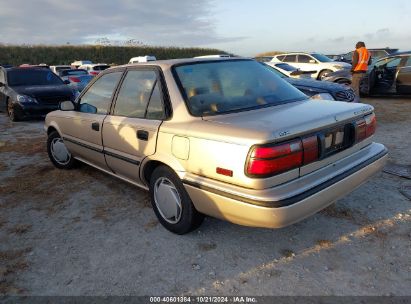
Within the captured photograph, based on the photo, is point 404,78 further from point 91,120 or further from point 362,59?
point 91,120

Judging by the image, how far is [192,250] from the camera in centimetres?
316

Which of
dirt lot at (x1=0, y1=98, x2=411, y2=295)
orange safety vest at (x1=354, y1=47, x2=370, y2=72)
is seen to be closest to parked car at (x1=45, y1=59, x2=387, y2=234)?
dirt lot at (x1=0, y1=98, x2=411, y2=295)

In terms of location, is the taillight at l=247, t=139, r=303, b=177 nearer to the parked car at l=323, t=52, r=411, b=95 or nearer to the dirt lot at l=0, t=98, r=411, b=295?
the dirt lot at l=0, t=98, r=411, b=295

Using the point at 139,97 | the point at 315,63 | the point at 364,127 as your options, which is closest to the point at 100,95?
the point at 139,97

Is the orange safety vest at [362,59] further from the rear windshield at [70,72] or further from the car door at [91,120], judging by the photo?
the rear windshield at [70,72]

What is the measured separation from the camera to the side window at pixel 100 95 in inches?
163

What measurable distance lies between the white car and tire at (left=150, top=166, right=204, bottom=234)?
1431 cm

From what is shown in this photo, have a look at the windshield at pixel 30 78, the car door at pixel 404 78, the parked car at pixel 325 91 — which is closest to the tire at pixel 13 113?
the windshield at pixel 30 78

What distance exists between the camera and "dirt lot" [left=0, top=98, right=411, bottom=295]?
2693mm

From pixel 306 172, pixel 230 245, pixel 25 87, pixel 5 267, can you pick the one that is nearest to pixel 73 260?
pixel 5 267

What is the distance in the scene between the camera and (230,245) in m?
3.22

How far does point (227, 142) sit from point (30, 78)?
33.9 ft

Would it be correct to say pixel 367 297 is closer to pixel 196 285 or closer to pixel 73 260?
pixel 196 285

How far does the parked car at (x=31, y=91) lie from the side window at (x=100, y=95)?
6.15 metres
